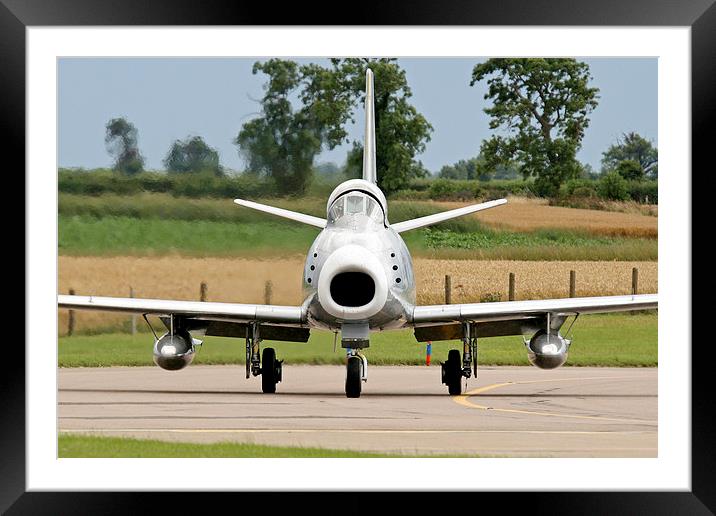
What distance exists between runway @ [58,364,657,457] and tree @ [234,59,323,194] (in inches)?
142

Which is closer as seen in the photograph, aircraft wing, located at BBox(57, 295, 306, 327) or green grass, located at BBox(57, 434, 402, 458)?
green grass, located at BBox(57, 434, 402, 458)

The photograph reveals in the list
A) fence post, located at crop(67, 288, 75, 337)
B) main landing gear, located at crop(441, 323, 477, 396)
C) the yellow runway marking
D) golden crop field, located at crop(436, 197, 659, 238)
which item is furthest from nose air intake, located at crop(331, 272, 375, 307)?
golden crop field, located at crop(436, 197, 659, 238)

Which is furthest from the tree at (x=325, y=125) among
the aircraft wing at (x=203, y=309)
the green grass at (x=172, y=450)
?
the green grass at (x=172, y=450)

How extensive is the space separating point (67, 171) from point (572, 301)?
903 centimetres

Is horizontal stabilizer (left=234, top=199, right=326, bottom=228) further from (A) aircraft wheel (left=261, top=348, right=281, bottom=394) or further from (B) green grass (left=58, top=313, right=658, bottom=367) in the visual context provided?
(B) green grass (left=58, top=313, right=658, bottom=367)

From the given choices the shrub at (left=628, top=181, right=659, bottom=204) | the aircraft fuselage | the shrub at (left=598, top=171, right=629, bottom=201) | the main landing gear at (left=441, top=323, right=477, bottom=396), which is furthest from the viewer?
the shrub at (left=598, top=171, right=629, bottom=201)

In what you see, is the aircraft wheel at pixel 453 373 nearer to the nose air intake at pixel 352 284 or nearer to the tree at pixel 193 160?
the nose air intake at pixel 352 284

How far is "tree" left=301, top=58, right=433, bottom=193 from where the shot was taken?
26677 mm

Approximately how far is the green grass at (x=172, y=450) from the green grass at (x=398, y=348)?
9347mm

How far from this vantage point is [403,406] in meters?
16.9

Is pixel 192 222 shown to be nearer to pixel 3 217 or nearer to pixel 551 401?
pixel 551 401

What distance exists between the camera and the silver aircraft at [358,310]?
1650cm

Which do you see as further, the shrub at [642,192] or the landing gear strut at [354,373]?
the shrub at [642,192]

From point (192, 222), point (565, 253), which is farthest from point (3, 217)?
point (565, 253)
